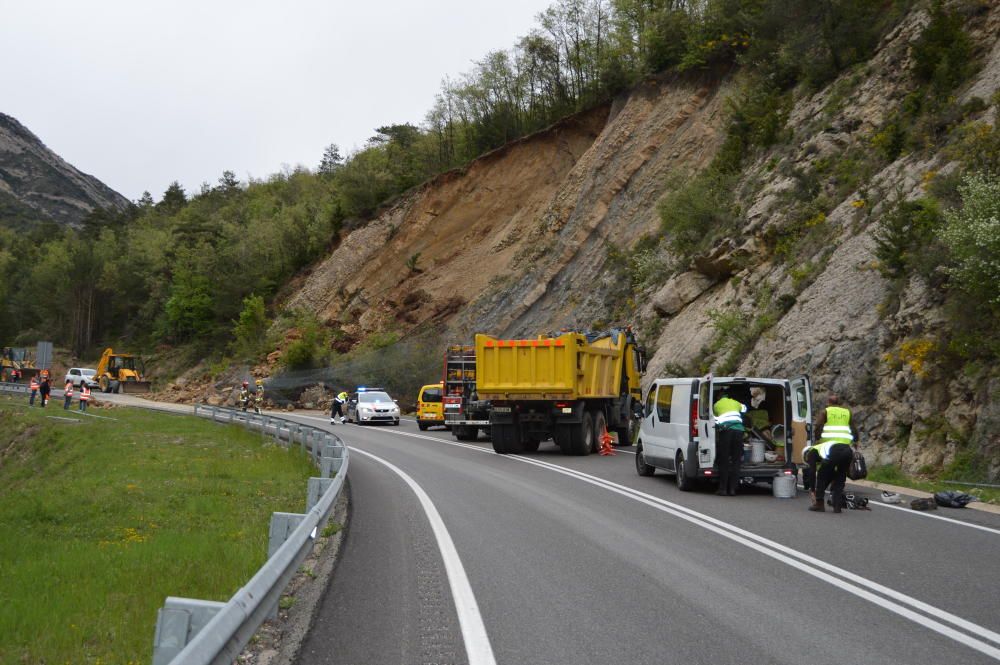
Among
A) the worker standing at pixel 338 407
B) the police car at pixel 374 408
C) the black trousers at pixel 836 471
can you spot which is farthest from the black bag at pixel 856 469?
the worker standing at pixel 338 407

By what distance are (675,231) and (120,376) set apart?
47.0 meters

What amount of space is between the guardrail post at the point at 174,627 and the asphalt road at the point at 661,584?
1.41 metres

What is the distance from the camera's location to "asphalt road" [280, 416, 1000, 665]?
548 cm

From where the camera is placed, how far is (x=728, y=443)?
13141mm

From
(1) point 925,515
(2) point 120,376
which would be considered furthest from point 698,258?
(2) point 120,376

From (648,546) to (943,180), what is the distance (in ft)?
50.0

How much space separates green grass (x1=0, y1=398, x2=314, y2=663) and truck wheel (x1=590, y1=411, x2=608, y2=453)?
7668 mm

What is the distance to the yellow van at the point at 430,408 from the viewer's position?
33.0 m

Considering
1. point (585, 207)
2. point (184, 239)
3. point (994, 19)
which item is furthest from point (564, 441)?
point (184, 239)

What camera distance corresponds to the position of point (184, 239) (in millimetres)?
83875

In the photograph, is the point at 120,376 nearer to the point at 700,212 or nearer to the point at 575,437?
the point at 700,212

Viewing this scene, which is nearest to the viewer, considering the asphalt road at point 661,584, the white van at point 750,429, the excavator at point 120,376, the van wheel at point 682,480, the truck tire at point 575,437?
the asphalt road at point 661,584

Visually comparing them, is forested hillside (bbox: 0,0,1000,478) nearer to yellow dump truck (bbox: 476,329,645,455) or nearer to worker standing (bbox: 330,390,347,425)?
yellow dump truck (bbox: 476,329,645,455)

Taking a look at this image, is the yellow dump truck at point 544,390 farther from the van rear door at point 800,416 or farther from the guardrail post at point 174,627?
the guardrail post at point 174,627
